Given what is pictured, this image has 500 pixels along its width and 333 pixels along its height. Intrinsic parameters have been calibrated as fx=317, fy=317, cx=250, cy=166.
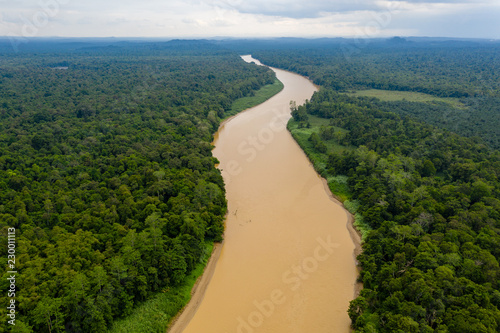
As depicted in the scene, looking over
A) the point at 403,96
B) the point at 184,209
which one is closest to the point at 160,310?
the point at 184,209

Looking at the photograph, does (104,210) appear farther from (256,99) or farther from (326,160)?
(256,99)

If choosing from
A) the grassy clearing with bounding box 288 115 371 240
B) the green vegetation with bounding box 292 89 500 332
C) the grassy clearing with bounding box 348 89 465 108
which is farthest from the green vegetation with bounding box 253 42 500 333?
the grassy clearing with bounding box 348 89 465 108

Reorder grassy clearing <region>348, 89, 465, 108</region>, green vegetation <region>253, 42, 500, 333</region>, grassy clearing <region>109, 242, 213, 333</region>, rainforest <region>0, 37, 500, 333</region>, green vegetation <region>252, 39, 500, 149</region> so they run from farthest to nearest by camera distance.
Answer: grassy clearing <region>348, 89, 465, 108</region> < green vegetation <region>252, 39, 500, 149</region> < grassy clearing <region>109, 242, 213, 333</region> < green vegetation <region>253, 42, 500, 333</region> < rainforest <region>0, 37, 500, 333</region>

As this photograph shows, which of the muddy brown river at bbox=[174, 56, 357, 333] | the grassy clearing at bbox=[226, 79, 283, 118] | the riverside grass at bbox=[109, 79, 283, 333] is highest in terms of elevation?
the grassy clearing at bbox=[226, 79, 283, 118]

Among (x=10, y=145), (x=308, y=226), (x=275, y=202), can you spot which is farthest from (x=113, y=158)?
(x=308, y=226)

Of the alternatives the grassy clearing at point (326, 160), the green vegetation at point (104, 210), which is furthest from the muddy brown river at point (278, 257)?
the green vegetation at point (104, 210)

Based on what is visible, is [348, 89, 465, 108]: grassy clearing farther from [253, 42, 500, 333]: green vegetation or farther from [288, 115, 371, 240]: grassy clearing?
[288, 115, 371, 240]: grassy clearing
